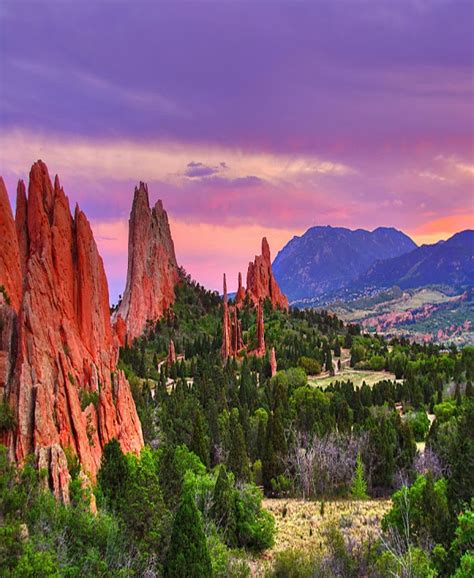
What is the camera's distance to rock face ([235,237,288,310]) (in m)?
178

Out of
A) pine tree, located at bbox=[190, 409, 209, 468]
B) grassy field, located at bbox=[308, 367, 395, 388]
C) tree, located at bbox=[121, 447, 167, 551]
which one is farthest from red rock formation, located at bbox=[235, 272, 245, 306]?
tree, located at bbox=[121, 447, 167, 551]

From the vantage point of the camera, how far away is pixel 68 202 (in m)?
50.8

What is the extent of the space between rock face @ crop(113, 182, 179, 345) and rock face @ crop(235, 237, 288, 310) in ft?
75.0

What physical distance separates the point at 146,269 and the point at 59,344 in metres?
126

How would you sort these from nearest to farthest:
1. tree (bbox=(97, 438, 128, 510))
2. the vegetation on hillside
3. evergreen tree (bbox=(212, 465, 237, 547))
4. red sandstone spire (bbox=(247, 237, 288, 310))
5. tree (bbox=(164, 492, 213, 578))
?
the vegetation on hillside → tree (bbox=(164, 492, 213, 578)) → tree (bbox=(97, 438, 128, 510)) → evergreen tree (bbox=(212, 465, 237, 547)) → red sandstone spire (bbox=(247, 237, 288, 310))

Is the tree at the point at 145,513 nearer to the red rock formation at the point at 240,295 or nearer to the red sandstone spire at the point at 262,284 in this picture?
the red rock formation at the point at 240,295

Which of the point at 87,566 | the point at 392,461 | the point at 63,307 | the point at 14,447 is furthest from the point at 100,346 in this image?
the point at 392,461

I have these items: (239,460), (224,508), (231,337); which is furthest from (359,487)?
(231,337)

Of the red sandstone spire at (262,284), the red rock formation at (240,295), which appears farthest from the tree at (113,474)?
the red sandstone spire at (262,284)

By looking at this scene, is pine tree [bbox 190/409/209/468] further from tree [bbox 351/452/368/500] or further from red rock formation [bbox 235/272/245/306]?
red rock formation [bbox 235/272/245/306]

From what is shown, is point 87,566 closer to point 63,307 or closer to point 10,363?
point 10,363

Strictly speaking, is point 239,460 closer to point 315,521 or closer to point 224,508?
point 315,521

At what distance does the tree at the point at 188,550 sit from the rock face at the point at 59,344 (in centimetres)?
592

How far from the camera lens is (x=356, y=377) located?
123125 millimetres
